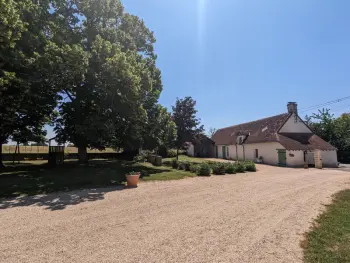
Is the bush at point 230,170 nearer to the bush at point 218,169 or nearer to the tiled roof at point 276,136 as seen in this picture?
the bush at point 218,169

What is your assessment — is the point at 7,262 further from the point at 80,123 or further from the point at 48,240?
the point at 80,123

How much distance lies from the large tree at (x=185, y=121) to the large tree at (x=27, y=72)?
1658 cm

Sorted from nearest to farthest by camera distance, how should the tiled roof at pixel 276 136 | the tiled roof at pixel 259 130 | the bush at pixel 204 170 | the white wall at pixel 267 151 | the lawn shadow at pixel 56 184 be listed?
1. the lawn shadow at pixel 56 184
2. the bush at pixel 204 170
3. the tiled roof at pixel 276 136
4. the white wall at pixel 267 151
5. the tiled roof at pixel 259 130

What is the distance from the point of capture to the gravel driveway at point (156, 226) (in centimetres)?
425

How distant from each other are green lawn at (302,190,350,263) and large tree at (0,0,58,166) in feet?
40.6

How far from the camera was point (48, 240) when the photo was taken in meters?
4.84

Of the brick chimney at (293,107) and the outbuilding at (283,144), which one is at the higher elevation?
the brick chimney at (293,107)


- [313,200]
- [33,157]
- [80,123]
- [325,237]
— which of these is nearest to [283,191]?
[313,200]

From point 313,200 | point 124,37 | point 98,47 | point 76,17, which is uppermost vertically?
point 76,17

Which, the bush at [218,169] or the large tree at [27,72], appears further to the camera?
the bush at [218,169]

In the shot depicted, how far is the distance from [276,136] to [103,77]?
73.8ft

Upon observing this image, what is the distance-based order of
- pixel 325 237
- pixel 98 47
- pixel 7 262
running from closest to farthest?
pixel 7 262 < pixel 325 237 < pixel 98 47

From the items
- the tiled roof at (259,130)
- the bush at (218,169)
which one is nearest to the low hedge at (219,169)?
the bush at (218,169)

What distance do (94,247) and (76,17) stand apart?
18399 mm
